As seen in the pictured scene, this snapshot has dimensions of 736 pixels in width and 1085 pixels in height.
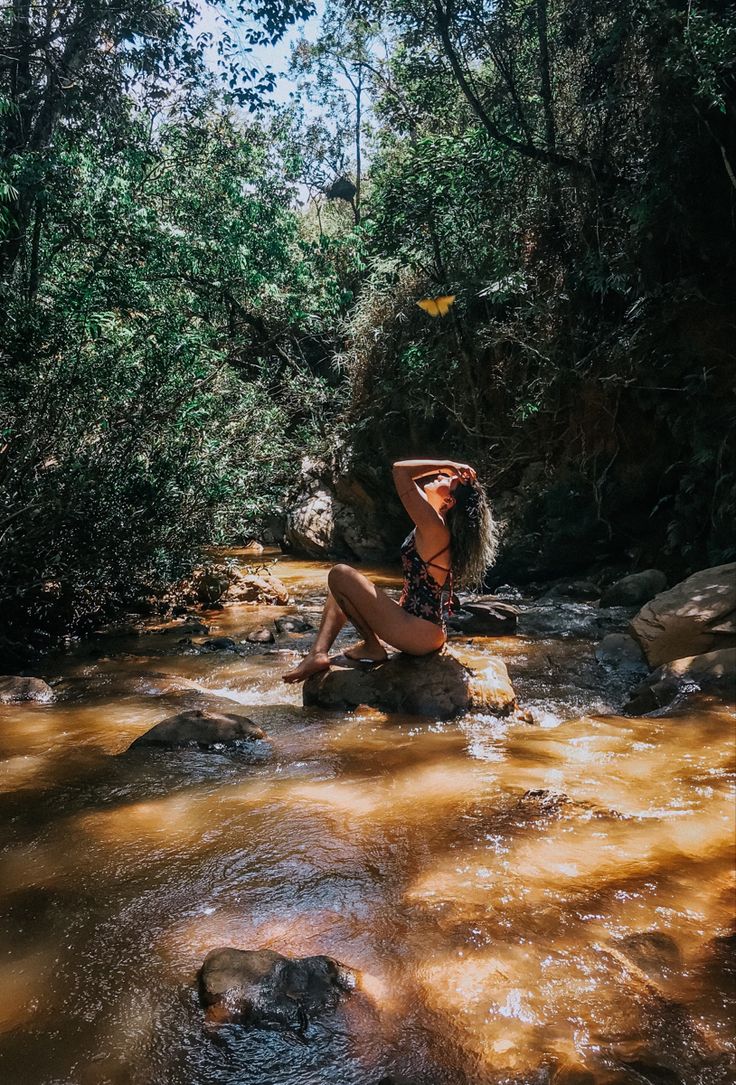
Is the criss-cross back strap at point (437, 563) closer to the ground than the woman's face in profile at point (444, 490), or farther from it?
closer to the ground

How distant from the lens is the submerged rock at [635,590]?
26.3 ft

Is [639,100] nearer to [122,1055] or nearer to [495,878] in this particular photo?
[495,878]

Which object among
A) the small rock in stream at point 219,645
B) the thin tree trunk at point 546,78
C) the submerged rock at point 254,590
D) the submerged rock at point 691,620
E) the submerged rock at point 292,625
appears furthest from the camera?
the submerged rock at point 254,590

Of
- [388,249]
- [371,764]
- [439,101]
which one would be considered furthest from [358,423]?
[371,764]

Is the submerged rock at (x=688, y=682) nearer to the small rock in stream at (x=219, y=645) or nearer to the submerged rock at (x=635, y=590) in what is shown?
the submerged rock at (x=635, y=590)

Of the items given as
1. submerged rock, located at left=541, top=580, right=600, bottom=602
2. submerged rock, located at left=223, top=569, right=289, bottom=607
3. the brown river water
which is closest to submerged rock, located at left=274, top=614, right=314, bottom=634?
submerged rock, located at left=223, top=569, right=289, bottom=607

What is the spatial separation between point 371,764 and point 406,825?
2.47 ft

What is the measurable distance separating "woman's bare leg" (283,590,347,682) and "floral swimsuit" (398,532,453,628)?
20.5 inches

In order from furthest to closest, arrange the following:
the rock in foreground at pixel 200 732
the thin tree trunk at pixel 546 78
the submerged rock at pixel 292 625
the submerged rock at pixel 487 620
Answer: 1. the thin tree trunk at pixel 546 78
2. the submerged rock at pixel 292 625
3. the submerged rock at pixel 487 620
4. the rock in foreground at pixel 200 732

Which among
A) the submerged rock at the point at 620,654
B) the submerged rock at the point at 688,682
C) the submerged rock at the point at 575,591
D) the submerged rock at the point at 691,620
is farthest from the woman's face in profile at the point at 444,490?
the submerged rock at the point at 575,591

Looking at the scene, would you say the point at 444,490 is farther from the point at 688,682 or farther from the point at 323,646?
the point at 688,682

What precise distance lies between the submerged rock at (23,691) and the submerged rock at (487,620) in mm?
3909

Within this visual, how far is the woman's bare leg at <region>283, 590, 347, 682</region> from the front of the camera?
498 cm

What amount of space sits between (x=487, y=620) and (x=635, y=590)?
71.4 inches
